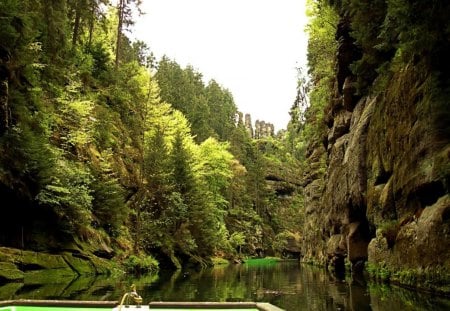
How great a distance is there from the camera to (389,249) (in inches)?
615

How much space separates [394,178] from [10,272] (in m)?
15.0

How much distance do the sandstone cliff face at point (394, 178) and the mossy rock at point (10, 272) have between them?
45.6 ft

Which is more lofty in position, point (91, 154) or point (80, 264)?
point (91, 154)

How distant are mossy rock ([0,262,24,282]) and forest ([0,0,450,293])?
2.22 m

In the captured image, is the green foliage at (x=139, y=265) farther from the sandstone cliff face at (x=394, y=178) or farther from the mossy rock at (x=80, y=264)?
the sandstone cliff face at (x=394, y=178)

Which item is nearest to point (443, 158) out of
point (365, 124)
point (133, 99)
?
point (365, 124)

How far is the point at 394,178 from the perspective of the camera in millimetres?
16016

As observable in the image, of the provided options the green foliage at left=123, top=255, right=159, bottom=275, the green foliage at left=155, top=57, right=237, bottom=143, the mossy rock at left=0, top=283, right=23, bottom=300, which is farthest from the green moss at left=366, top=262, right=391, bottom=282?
the green foliage at left=155, top=57, right=237, bottom=143

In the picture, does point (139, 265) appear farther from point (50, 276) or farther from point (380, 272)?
point (380, 272)

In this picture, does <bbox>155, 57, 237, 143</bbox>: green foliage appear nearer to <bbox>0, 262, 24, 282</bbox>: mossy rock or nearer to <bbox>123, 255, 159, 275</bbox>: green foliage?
<bbox>123, 255, 159, 275</bbox>: green foliage

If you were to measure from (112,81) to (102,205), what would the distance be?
15.6 meters

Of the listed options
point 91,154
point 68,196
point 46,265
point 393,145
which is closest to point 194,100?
point 91,154

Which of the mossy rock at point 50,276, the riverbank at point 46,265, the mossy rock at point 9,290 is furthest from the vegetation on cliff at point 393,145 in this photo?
the riverbank at point 46,265

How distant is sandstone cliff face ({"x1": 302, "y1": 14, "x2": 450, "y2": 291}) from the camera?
11875 mm
